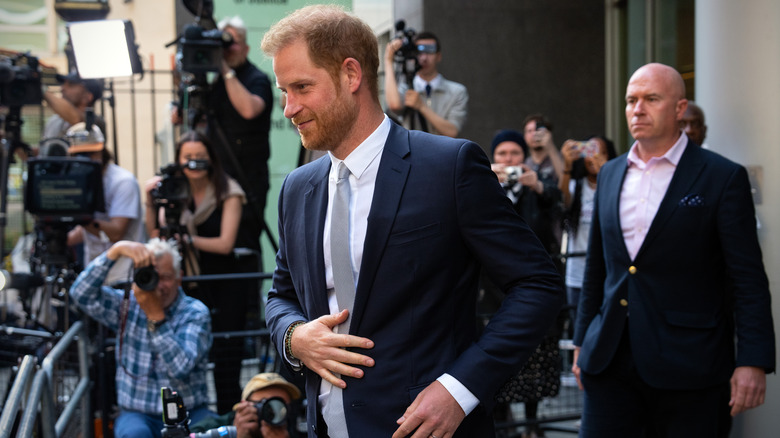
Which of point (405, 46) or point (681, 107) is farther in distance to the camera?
point (405, 46)

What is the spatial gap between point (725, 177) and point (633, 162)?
0.42 metres

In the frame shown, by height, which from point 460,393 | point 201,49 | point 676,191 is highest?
point 201,49

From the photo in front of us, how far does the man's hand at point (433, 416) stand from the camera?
7.11 feet

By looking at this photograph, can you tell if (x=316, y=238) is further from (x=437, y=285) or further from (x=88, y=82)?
(x=88, y=82)

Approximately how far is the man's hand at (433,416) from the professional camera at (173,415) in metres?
1.30

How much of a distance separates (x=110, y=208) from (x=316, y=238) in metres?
3.91

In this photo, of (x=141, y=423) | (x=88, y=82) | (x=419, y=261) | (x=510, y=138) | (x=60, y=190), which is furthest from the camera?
(x=88, y=82)

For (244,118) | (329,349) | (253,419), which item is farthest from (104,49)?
(329,349)

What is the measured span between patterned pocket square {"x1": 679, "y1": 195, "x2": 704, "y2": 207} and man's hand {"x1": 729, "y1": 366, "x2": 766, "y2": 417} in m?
0.68

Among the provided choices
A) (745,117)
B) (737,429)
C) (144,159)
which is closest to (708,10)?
(745,117)

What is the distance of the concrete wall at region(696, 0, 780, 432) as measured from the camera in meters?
4.20

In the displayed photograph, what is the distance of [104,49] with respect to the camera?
6207 mm

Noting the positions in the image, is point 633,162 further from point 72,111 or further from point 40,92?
point 72,111

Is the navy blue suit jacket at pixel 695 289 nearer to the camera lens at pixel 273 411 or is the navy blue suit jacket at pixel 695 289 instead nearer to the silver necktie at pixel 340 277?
the camera lens at pixel 273 411
